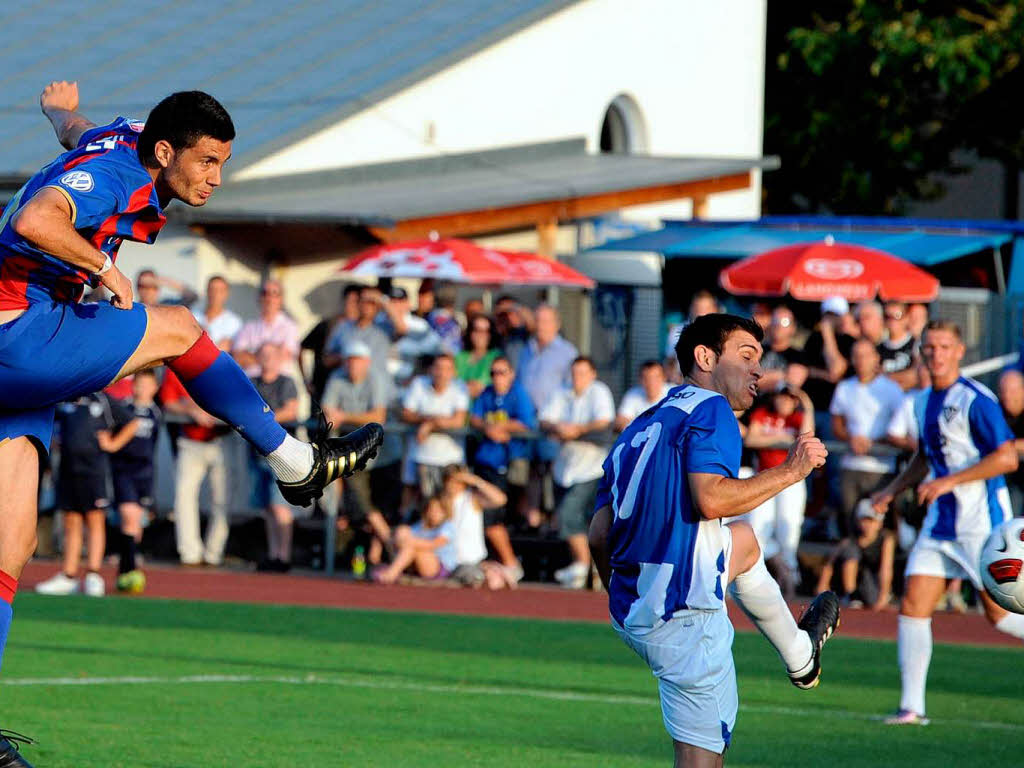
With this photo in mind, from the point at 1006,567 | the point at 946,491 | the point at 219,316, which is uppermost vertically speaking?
the point at 219,316

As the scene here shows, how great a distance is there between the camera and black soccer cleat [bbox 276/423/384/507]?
7.46 m

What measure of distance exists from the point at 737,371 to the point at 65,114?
9.29ft

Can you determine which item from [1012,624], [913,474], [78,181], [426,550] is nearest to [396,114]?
[426,550]

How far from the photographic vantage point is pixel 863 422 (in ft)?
53.5

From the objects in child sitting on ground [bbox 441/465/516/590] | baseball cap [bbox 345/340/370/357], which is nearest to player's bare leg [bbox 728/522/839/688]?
child sitting on ground [bbox 441/465/516/590]

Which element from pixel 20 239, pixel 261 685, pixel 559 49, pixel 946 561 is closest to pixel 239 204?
pixel 559 49

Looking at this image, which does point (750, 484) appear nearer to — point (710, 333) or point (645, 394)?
point (710, 333)

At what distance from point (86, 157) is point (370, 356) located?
435 inches

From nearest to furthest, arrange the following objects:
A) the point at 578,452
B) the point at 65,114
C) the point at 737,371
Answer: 1. the point at 737,371
2. the point at 65,114
3. the point at 578,452

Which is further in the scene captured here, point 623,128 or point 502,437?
point 623,128

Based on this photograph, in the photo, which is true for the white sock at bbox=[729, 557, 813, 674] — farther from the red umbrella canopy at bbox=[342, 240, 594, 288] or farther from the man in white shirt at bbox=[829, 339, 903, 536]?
the red umbrella canopy at bbox=[342, 240, 594, 288]

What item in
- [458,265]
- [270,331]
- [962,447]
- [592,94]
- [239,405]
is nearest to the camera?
[239,405]

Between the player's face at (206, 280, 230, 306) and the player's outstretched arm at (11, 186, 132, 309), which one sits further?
the player's face at (206, 280, 230, 306)

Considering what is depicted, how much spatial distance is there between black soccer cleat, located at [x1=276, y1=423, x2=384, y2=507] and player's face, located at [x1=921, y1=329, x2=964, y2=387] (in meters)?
4.33
